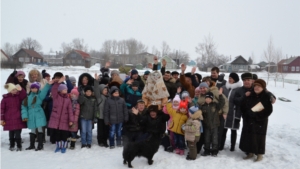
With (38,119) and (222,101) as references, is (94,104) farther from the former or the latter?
(222,101)

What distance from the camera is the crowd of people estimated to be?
5.16 metres

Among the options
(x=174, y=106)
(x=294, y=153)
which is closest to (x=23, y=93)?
(x=174, y=106)

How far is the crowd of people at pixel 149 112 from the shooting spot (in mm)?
5160

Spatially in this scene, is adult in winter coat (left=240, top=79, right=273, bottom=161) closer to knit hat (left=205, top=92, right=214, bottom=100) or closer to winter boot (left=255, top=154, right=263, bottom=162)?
winter boot (left=255, top=154, right=263, bottom=162)

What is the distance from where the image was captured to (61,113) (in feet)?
19.0

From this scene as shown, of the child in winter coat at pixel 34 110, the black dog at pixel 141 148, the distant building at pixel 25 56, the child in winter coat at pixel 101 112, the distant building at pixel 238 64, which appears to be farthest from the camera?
the distant building at pixel 25 56

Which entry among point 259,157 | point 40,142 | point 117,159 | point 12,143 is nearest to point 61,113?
point 40,142

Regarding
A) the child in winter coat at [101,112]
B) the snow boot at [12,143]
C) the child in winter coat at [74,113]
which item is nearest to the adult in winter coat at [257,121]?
the child in winter coat at [101,112]

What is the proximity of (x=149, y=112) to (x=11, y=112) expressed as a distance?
11.7 ft

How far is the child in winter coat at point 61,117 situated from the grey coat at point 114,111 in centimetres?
88

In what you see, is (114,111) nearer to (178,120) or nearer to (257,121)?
(178,120)

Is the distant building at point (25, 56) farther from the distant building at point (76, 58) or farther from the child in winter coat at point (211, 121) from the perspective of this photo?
the child in winter coat at point (211, 121)

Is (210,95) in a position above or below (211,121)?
above

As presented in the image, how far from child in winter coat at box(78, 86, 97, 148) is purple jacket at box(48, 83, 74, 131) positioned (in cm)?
29
